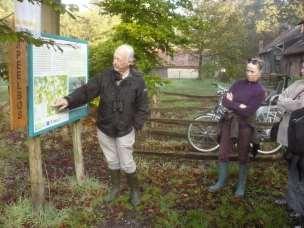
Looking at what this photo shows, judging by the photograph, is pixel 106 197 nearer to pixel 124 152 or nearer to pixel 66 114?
pixel 124 152

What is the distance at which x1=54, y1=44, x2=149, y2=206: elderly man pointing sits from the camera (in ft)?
17.8

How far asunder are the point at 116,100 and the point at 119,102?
1.8 inches

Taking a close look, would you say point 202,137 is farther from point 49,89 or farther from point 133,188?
point 49,89

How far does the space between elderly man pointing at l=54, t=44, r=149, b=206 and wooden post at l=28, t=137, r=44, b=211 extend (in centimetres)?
56

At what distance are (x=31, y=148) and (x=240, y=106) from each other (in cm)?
269

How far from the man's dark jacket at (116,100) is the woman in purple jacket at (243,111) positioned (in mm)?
1226

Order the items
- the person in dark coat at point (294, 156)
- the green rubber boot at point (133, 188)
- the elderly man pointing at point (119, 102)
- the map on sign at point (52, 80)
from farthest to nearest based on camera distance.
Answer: the green rubber boot at point (133, 188) → the elderly man pointing at point (119, 102) → the person in dark coat at point (294, 156) → the map on sign at point (52, 80)

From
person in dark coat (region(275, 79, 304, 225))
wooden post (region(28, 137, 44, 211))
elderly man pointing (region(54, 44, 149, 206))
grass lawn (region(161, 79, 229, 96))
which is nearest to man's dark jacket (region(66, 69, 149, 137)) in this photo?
elderly man pointing (region(54, 44, 149, 206))

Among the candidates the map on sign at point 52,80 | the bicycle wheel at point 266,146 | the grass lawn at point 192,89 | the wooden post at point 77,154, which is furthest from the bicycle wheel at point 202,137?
the grass lawn at point 192,89

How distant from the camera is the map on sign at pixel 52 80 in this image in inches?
186

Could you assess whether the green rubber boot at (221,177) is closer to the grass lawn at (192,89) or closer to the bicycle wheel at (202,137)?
the bicycle wheel at (202,137)

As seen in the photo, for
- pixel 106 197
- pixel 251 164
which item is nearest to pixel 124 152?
pixel 106 197

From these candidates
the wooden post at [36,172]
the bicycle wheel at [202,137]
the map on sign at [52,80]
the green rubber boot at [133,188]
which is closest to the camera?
the map on sign at [52,80]

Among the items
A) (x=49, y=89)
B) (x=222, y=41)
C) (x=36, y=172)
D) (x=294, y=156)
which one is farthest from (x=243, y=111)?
(x=222, y=41)
